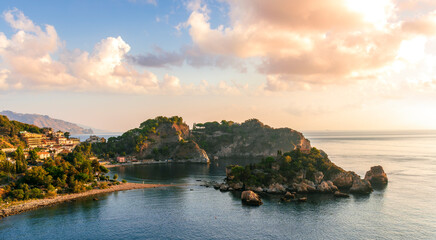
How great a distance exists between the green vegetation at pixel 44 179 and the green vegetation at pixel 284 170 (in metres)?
61.4

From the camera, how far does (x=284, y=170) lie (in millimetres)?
116000

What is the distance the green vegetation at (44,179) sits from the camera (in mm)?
92125

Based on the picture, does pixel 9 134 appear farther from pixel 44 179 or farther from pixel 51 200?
pixel 51 200

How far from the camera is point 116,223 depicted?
74.1m

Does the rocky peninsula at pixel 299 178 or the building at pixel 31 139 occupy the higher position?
the building at pixel 31 139

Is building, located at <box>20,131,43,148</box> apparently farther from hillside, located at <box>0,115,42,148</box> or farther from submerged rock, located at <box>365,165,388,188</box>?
submerged rock, located at <box>365,165,388,188</box>

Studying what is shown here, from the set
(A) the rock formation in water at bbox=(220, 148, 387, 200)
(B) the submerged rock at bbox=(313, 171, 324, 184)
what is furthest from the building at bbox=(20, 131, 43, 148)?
(B) the submerged rock at bbox=(313, 171, 324, 184)

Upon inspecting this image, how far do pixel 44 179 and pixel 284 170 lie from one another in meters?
93.3

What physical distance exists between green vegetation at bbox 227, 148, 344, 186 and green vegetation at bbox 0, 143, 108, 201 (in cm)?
6135

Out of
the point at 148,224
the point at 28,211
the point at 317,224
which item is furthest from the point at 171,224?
the point at 28,211

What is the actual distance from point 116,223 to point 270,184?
6083cm

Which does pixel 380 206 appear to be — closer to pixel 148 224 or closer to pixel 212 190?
pixel 212 190

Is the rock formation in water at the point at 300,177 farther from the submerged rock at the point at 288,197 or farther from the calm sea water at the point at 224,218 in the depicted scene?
the calm sea water at the point at 224,218

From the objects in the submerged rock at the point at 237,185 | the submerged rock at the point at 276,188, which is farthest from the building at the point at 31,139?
the submerged rock at the point at 276,188
